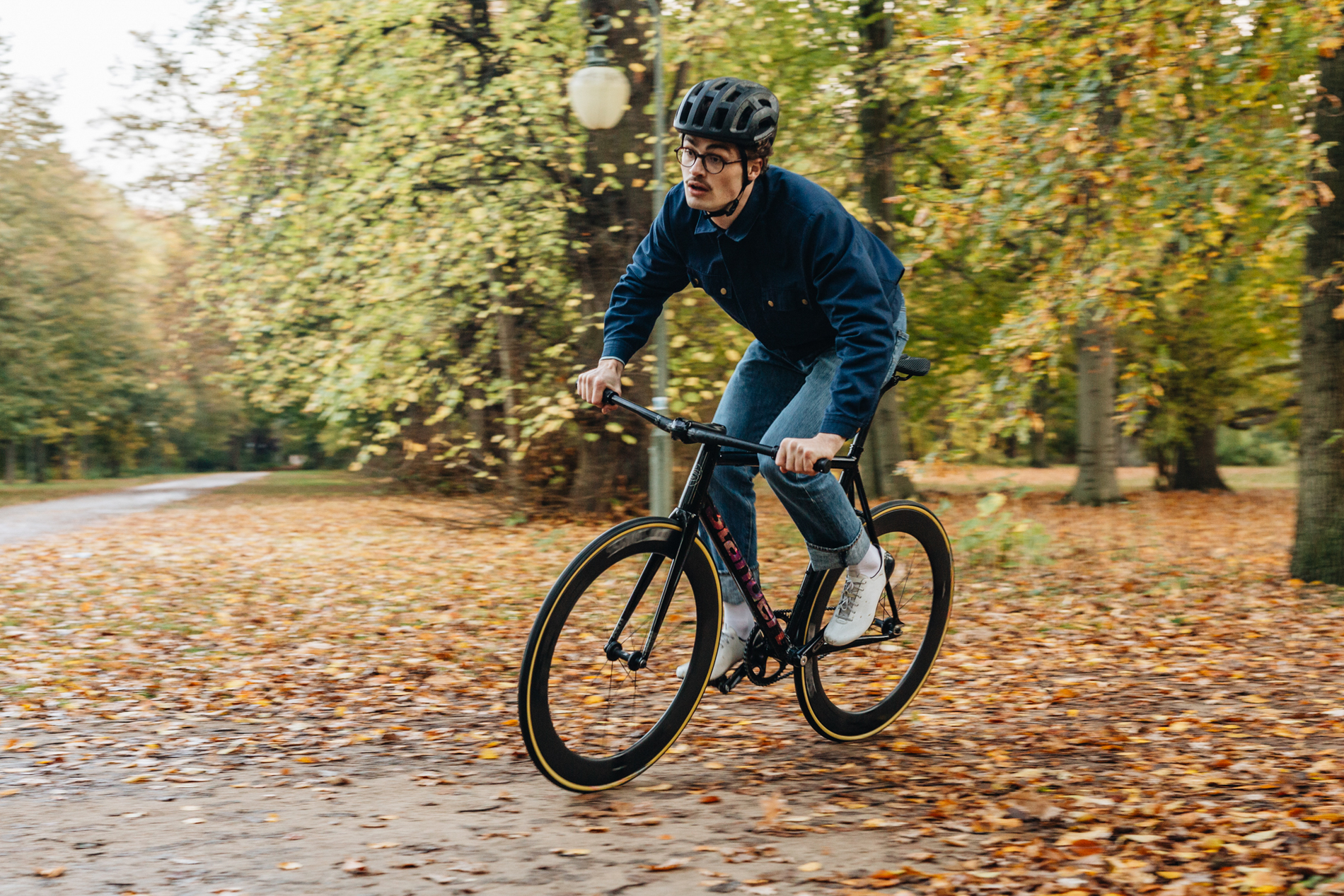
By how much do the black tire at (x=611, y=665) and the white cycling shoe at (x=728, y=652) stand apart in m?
0.07

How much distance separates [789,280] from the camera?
3.53 metres

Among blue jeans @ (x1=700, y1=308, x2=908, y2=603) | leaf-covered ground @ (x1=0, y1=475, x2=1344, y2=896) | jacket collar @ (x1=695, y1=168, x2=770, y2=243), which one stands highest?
jacket collar @ (x1=695, y1=168, x2=770, y2=243)

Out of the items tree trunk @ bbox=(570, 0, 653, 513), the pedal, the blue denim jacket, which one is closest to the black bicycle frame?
the pedal

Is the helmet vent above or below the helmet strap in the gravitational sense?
above

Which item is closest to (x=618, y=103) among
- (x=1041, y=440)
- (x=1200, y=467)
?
(x=1200, y=467)

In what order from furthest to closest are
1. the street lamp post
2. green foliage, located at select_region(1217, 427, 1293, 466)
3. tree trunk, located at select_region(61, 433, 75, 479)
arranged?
tree trunk, located at select_region(61, 433, 75, 479)
green foliage, located at select_region(1217, 427, 1293, 466)
the street lamp post

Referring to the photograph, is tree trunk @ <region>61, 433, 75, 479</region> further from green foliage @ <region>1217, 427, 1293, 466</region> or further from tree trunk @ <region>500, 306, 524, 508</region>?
green foliage @ <region>1217, 427, 1293, 466</region>

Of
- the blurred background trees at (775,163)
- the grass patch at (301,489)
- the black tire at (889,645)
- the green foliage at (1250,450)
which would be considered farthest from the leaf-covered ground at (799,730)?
the green foliage at (1250,450)

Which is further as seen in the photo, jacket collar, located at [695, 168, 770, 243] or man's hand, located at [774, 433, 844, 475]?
jacket collar, located at [695, 168, 770, 243]

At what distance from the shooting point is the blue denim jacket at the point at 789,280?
3.37m

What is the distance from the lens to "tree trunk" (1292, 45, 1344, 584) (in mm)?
7531

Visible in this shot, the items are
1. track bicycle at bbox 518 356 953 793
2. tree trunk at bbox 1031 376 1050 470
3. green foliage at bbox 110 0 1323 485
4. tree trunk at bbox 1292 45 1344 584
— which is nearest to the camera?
track bicycle at bbox 518 356 953 793

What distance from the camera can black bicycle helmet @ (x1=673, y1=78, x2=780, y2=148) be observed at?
10.9ft

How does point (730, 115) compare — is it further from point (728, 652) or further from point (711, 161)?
point (728, 652)
